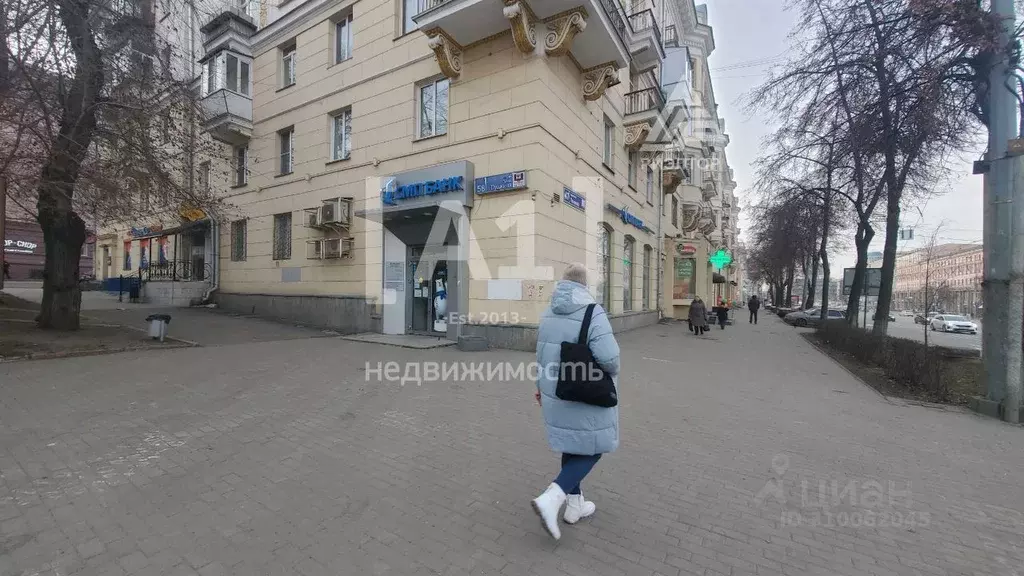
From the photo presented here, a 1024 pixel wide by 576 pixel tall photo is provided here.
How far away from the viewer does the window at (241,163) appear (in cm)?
1728

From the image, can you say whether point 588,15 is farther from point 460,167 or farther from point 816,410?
point 816,410

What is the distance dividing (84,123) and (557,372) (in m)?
11.9

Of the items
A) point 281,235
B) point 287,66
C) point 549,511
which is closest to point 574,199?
point 549,511

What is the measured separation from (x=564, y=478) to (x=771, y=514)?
165 cm

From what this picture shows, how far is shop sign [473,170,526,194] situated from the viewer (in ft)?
34.2

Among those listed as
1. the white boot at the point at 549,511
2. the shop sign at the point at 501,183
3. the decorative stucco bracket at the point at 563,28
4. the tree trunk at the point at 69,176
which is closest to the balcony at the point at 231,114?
the tree trunk at the point at 69,176

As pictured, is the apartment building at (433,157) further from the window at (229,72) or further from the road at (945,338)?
the road at (945,338)

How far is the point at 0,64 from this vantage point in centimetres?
751

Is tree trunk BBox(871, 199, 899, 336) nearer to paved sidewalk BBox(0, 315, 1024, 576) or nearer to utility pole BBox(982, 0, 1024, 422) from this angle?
utility pole BBox(982, 0, 1024, 422)

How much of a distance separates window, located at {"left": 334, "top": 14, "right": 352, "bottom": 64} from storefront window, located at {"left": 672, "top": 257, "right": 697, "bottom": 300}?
18915mm

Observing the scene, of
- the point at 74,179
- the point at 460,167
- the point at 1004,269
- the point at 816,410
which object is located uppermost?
the point at 460,167

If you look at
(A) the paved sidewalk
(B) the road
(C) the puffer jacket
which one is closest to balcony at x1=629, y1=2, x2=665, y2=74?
(A) the paved sidewalk

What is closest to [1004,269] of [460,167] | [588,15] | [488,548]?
[488,548]

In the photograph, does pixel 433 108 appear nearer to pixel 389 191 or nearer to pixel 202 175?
pixel 389 191
